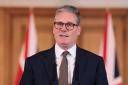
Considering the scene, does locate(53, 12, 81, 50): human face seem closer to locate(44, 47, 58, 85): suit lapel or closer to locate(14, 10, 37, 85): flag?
locate(44, 47, 58, 85): suit lapel

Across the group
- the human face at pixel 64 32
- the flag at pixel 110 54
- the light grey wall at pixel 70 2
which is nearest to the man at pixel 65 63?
the human face at pixel 64 32

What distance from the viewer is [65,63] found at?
67.2 inches

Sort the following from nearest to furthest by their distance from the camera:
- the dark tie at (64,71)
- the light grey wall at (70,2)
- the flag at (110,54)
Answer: the dark tie at (64,71), the flag at (110,54), the light grey wall at (70,2)

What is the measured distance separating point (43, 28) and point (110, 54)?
899 millimetres

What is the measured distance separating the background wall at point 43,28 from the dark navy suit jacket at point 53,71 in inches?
97.3

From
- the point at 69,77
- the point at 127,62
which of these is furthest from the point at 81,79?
the point at 127,62

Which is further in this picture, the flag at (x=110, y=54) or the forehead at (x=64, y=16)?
the flag at (x=110, y=54)

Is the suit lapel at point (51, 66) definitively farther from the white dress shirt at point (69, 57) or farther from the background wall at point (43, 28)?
the background wall at point (43, 28)

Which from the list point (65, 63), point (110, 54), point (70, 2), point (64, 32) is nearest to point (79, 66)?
point (65, 63)

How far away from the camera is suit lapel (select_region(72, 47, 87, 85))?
5.41 ft

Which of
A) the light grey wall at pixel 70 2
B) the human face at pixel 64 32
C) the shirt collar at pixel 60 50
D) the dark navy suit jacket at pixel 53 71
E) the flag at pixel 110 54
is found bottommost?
the flag at pixel 110 54

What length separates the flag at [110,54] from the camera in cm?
393

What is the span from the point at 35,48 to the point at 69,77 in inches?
92.8

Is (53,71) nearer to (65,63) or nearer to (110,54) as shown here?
(65,63)
